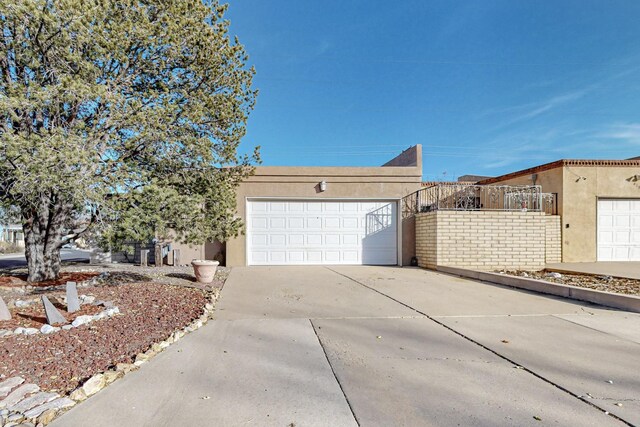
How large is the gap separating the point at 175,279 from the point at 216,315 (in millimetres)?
3538

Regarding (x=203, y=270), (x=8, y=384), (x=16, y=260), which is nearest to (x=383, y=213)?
(x=203, y=270)

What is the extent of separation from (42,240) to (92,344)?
4899 millimetres

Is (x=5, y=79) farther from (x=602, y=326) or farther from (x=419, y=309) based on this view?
(x=602, y=326)

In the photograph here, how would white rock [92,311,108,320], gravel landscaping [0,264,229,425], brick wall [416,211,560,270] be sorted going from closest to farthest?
gravel landscaping [0,264,229,425] < white rock [92,311,108,320] < brick wall [416,211,560,270]

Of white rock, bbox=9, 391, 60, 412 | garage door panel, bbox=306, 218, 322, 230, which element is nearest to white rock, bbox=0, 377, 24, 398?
white rock, bbox=9, 391, 60, 412

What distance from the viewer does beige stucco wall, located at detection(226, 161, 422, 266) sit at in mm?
10883

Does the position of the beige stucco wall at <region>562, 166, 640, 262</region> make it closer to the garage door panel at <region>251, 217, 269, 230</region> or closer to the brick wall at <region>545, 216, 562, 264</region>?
the brick wall at <region>545, 216, 562, 264</region>

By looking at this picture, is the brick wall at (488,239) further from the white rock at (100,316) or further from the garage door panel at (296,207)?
the white rock at (100,316)

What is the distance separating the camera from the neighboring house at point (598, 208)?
11.0 metres

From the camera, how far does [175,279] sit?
777cm

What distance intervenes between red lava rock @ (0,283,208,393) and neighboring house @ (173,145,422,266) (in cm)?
A: 562

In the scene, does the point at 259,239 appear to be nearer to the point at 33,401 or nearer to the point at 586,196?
the point at 33,401

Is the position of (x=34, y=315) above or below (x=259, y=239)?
below

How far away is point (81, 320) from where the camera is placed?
161 inches
